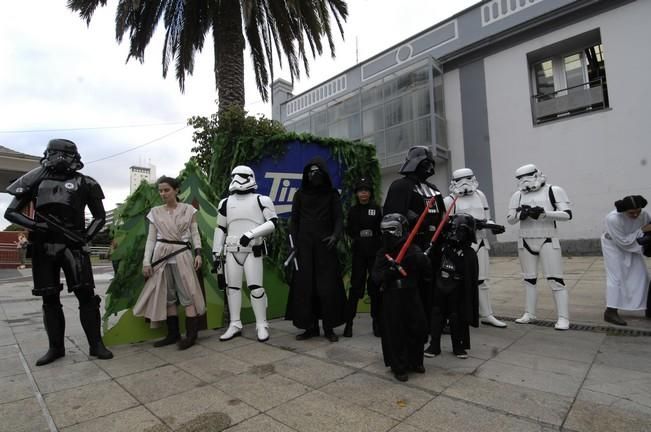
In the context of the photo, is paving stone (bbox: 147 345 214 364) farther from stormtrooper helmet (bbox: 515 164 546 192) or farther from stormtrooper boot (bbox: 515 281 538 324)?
stormtrooper helmet (bbox: 515 164 546 192)

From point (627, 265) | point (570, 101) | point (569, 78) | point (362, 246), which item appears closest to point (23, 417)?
point (362, 246)

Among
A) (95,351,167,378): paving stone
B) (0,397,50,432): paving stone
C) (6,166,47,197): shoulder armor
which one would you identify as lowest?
(95,351,167,378): paving stone

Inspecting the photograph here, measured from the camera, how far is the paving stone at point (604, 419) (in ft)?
6.88

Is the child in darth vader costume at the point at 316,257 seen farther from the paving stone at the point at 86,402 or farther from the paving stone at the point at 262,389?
the paving stone at the point at 86,402

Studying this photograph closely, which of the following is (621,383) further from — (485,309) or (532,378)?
(485,309)

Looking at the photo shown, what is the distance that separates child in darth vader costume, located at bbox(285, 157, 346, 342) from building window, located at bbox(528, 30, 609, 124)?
34.7 feet

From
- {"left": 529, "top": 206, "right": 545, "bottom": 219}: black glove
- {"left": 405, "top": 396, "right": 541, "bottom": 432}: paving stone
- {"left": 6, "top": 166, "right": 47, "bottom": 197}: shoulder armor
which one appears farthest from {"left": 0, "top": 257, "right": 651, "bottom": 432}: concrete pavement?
{"left": 6, "top": 166, "right": 47, "bottom": 197}: shoulder armor

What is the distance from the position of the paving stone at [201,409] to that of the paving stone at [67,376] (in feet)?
2.96

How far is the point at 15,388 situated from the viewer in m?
2.94

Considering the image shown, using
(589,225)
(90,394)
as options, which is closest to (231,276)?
(90,394)

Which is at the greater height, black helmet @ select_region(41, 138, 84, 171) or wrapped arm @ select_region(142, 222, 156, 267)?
black helmet @ select_region(41, 138, 84, 171)

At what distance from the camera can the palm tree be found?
8.07 metres

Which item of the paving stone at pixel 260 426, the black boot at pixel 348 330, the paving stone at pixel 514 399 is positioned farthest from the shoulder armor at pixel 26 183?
the paving stone at pixel 514 399

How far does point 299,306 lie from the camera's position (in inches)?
164
